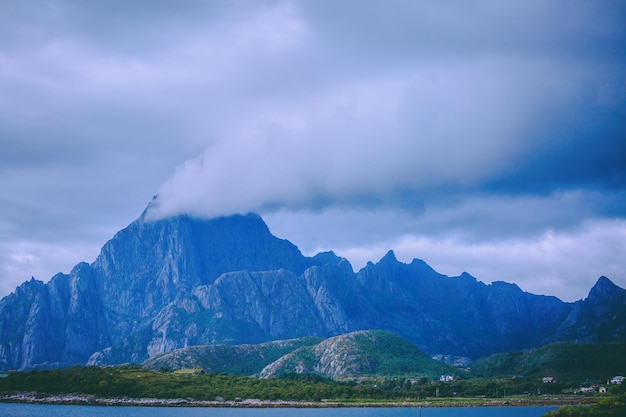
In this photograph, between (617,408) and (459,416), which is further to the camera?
(459,416)

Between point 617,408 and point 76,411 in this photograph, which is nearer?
point 617,408

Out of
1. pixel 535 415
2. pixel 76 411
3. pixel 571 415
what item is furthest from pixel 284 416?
pixel 571 415

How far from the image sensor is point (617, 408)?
12406 cm

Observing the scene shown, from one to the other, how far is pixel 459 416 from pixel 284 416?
51316 mm

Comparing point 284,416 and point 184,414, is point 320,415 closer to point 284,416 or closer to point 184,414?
point 284,416

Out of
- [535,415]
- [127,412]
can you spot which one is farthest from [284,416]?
[535,415]

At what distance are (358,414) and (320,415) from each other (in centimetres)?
1187

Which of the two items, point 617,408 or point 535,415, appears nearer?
point 617,408

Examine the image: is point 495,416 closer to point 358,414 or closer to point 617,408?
point 358,414

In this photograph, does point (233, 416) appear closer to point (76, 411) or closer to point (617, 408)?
point (76, 411)

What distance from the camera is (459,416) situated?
198 m

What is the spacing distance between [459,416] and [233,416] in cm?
6576

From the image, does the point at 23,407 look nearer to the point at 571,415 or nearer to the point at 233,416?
the point at 233,416

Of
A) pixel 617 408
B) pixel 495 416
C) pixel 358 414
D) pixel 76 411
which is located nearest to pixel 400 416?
pixel 358 414
